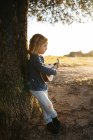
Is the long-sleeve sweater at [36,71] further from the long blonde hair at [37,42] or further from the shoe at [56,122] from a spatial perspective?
the shoe at [56,122]

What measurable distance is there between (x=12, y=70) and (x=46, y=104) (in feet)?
3.59

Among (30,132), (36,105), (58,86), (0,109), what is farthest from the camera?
(58,86)

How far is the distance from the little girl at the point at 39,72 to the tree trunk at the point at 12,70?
0.35 meters

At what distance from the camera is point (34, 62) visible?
865 cm

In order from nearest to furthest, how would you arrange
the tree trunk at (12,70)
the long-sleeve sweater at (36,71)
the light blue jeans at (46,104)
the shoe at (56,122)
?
the long-sleeve sweater at (36,71), the tree trunk at (12,70), the light blue jeans at (46,104), the shoe at (56,122)

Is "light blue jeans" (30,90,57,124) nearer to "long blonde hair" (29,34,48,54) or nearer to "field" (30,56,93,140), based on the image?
"field" (30,56,93,140)

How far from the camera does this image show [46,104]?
888 centimetres

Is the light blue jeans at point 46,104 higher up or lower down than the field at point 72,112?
higher up

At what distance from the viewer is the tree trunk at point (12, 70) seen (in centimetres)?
871

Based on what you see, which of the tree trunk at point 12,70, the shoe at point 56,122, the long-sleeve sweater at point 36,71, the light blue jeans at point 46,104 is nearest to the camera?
the long-sleeve sweater at point 36,71

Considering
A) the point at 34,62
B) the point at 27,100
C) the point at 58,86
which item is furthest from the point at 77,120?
the point at 58,86

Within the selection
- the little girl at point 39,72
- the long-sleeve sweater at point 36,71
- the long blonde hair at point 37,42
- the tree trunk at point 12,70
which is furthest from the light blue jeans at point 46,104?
the long blonde hair at point 37,42

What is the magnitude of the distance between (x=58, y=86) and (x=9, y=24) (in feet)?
16.6

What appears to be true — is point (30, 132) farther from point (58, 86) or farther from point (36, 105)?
point (58, 86)
